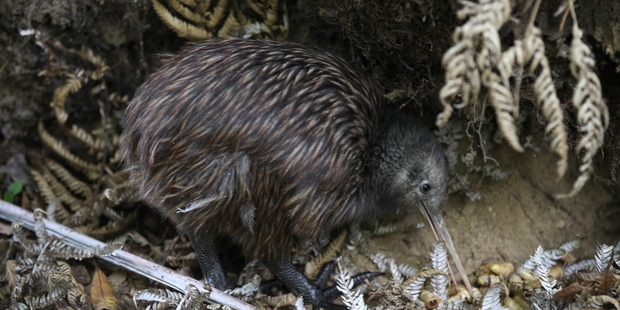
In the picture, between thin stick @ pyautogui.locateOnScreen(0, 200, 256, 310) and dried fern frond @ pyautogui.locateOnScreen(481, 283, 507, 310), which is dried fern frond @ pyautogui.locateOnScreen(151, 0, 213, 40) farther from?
dried fern frond @ pyautogui.locateOnScreen(481, 283, 507, 310)

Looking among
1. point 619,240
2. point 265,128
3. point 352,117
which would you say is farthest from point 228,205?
point 619,240

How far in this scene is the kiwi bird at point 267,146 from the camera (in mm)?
2744

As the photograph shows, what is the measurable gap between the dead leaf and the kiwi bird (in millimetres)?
519

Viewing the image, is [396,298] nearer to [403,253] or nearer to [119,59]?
[403,253]

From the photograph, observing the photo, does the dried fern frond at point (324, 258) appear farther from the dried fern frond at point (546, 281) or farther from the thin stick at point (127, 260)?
the dried fern frond at point (546, 281)

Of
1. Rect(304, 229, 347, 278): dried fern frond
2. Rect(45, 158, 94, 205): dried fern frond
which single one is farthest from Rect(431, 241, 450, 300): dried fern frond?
Rect(45, 158, 94, 205): dried fern frond

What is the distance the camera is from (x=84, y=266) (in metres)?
3.38

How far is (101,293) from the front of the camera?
126 inches

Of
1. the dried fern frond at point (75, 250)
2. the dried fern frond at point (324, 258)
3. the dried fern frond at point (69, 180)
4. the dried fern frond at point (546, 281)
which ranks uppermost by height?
the dried fern frond at point (69, 180)

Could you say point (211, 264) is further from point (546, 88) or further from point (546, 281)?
point (546, 88)

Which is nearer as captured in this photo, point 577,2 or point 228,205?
point 577,2

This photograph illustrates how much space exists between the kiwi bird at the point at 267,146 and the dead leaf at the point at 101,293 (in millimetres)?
519

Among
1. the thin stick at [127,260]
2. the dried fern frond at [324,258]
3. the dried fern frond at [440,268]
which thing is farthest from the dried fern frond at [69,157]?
the dried fern frond at [440,268]

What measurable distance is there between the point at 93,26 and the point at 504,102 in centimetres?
247
